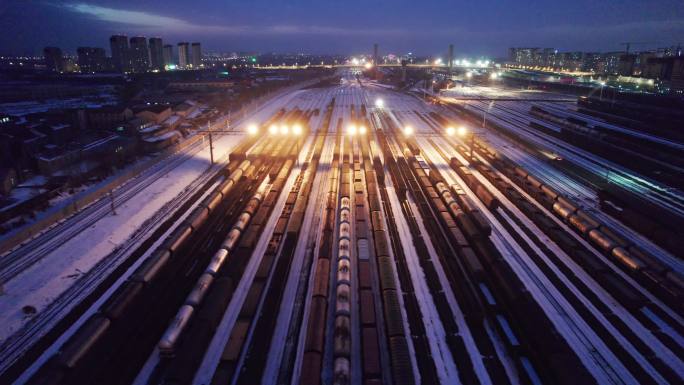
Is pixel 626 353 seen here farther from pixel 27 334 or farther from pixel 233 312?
pixel 27 334

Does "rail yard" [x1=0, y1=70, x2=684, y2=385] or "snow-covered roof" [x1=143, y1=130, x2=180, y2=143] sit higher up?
"snow-covered roof" [x1=143, y1=130, x2=180, y2=143]

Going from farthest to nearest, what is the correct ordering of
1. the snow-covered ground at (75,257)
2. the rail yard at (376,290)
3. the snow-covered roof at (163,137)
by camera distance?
1. the snow-covered roof at (163,137)
2. the snow-covered ground at (75,257)
3. the rail yard at (376,290)

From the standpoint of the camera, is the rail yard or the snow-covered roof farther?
the snow-covered roof

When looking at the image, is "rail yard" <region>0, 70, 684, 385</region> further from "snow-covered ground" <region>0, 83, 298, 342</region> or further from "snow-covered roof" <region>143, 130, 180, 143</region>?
"snow-covered roof" <region>143, 130, 180, 143</region>

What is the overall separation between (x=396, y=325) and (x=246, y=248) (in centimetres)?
1115

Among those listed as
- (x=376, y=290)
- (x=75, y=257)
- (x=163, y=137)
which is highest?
(x=163, y=137)

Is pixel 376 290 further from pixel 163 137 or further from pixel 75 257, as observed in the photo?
pixel 163 137

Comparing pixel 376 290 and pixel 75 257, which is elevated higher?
pixel 75 257

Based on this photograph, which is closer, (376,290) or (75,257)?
(376,290)

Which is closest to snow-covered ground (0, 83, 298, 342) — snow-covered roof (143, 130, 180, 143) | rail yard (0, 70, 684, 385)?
rail yard (0, 70, 684, 385)

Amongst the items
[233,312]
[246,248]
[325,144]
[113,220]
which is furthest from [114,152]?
[233,312]

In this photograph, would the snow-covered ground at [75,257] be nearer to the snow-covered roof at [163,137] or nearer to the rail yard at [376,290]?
the rail yard at [376,290]

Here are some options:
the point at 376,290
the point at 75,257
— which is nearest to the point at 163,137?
the point at 75,257

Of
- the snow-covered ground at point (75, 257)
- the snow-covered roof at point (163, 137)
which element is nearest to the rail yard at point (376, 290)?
the snow-covered ground at point (75, 257)
